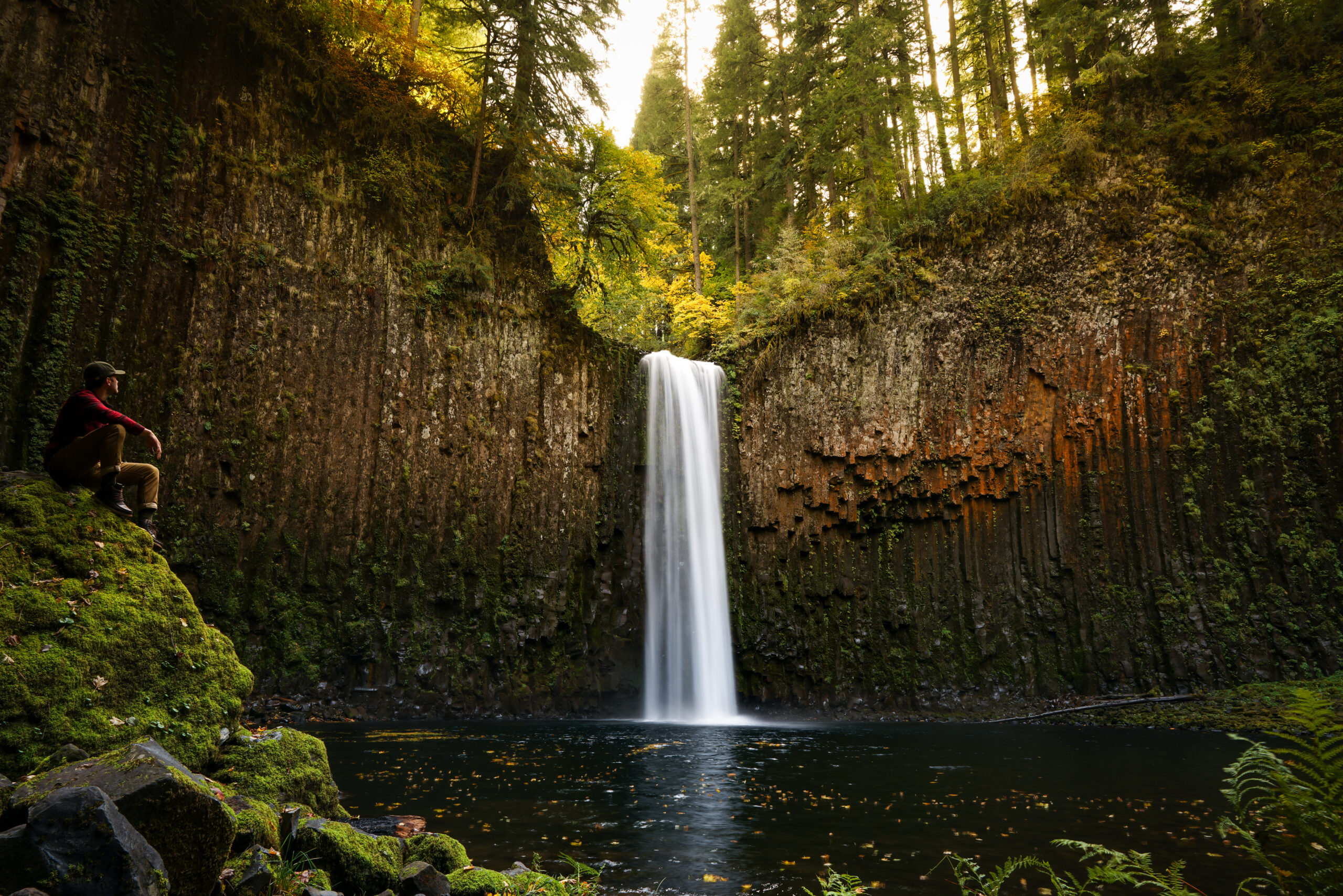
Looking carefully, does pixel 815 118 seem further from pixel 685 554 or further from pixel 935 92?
pixel 685 554

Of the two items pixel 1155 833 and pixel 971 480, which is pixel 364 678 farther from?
pixel 971 480

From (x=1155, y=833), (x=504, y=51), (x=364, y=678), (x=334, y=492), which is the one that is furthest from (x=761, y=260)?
(x=1155, y=833)

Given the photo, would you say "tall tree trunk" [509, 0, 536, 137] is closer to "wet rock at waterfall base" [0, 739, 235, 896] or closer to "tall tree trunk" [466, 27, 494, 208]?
"tall tree trunk" [466, 27, 494, 208]

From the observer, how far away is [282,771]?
508cm

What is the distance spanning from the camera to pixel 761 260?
23859 millimetres

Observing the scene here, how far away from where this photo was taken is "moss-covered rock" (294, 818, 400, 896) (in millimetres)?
3824

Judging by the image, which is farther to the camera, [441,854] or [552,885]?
[441,854]

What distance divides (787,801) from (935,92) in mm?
22181

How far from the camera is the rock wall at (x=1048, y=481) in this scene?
14.9 m

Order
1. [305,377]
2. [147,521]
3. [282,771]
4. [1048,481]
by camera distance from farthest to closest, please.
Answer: [1048,481]
[305,377]
[147,521]
[282,771]

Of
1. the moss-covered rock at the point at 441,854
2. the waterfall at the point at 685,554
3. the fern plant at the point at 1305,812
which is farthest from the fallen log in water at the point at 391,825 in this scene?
the waterfall at the point at 685,554

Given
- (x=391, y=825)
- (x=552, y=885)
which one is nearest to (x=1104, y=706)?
(x=552, y=885)

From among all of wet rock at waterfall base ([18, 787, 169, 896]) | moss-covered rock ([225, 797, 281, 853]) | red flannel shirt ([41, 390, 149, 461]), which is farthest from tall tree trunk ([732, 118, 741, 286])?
wet rock at waterfall base ([18, 787, 169, 896])

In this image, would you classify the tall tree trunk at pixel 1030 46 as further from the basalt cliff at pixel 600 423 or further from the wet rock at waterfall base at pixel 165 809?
the wet rock at waterfall base at pixel 165 809
